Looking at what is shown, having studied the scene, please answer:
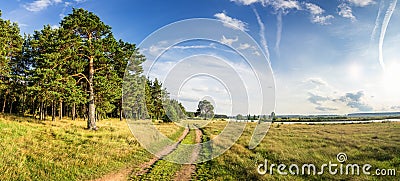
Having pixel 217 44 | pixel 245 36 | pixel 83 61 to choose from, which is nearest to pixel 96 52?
pixel 83 61

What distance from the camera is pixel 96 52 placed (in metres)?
29.1

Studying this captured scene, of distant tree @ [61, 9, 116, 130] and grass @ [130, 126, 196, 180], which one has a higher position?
distant tree @ [61, 9, 116, 130]

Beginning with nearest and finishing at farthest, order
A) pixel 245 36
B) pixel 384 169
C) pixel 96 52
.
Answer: pixel 384 169
pixel 245 36
pixel 96 52

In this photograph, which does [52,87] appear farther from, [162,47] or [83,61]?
[162,47]

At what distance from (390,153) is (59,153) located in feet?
65.0
